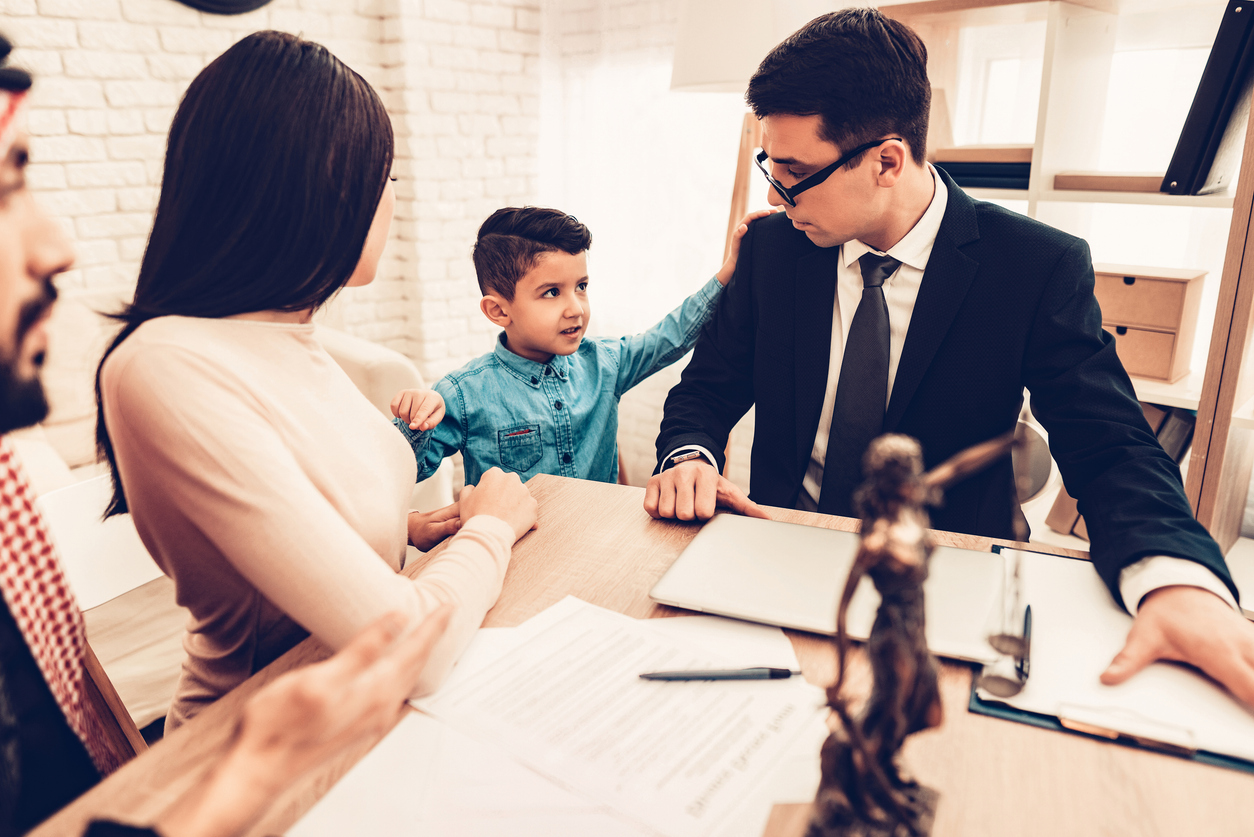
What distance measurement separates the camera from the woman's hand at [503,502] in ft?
3.31

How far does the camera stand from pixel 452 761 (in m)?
0.63

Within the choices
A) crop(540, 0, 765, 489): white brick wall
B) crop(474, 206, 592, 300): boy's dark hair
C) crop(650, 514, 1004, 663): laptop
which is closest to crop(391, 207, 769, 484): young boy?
crop(474, 206, 592, 300): boy's dark hair

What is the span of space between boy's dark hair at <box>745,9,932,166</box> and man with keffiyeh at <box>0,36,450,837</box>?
43.1 inches

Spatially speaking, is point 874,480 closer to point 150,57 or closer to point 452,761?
point 452,761

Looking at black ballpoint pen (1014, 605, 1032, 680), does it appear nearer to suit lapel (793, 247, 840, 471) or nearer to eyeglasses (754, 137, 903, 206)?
suit lapel (793, 247, 840, 471)

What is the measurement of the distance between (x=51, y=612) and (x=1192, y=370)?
2.45m

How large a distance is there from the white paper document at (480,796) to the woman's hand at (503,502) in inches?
13.8

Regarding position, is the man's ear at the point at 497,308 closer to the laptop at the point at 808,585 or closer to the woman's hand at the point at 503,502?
the woman's hand at the point at 503,502

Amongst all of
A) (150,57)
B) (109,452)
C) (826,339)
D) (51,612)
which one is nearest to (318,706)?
(51,612)

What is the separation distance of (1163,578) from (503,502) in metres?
0.75

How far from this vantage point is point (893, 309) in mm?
1421

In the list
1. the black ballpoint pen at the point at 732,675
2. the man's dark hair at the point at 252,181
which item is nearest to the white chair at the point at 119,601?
the man's dark hair at the point at 252,181

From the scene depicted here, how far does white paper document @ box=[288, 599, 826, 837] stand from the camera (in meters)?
0.56

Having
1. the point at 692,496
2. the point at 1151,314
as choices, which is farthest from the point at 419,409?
the point at 1151,314
